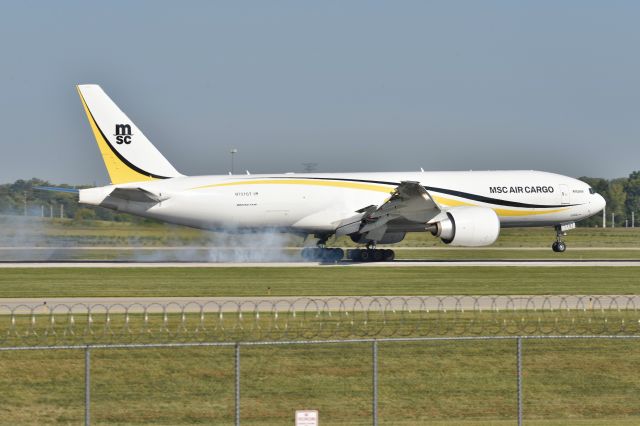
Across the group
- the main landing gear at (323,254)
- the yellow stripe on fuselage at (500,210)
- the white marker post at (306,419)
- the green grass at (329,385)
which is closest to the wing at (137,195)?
the main landing gear at (323,254)

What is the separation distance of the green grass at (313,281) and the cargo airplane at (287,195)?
5375mm

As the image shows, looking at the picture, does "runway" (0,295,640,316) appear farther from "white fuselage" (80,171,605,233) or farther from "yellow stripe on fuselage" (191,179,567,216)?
"yellow stripe on fuselage" (191,179,567,216)

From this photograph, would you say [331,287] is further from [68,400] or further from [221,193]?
[68,400]

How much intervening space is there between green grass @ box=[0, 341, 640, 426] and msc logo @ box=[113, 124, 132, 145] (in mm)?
33826

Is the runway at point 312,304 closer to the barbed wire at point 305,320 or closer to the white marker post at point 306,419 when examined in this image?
the barbed wire at point 305,320

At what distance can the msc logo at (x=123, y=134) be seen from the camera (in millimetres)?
59906

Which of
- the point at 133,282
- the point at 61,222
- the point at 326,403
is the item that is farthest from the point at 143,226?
the point at 326,403

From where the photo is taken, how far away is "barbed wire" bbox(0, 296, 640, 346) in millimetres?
29422

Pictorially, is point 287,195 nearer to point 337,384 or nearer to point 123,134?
point 123,134

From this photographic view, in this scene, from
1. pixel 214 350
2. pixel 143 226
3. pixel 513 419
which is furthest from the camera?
pixel 143 226

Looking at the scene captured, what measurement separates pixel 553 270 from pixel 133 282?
71.0 feet

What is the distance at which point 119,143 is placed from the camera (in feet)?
196

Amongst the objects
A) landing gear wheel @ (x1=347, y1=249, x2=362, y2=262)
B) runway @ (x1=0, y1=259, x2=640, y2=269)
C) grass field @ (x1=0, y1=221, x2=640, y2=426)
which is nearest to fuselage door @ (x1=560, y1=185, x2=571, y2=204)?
runway @ (x1=0, y1=259, x2=640, y2=269)

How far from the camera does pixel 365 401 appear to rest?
2447 centimetres
